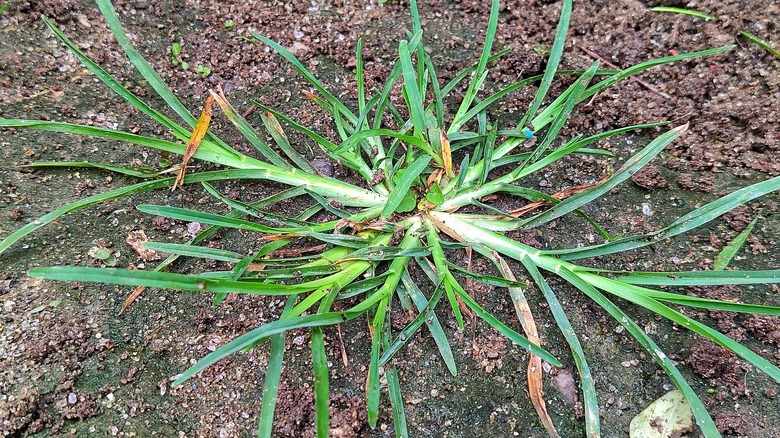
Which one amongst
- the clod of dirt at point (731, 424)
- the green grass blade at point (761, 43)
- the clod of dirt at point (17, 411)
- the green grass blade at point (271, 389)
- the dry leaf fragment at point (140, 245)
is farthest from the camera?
the green grass blade at point (761, 43)

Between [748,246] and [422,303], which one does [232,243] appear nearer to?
[422,303]

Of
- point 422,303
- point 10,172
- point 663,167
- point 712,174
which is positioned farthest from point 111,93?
point 712,174

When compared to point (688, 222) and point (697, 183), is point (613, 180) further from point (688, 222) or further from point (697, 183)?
point (697, 183)

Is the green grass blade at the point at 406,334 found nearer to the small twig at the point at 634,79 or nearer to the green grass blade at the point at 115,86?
the green grass blade at the point at 115,86

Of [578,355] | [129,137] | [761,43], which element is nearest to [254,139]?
[129,137]

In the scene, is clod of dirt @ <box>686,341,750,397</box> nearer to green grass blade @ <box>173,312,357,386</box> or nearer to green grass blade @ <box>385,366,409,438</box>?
green grass blade @ <box>385,366,409,438</box>

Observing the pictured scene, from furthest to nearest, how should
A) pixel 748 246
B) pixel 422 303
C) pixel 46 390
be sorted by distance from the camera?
pixel 748 246 → pixel 422 303 → pixel 46 390

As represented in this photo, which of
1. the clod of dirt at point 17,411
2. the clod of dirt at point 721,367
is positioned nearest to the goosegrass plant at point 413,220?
the clod of dirt at point 721,367

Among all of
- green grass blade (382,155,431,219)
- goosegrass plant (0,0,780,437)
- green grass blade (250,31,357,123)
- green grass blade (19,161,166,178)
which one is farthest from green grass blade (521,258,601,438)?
green grass blade (19,161,166,178)
